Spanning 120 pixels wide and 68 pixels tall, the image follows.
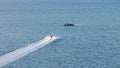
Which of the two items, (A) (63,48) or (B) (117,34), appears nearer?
(A) (63,48)

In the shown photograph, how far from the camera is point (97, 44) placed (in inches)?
2208

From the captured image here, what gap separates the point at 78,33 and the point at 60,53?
24.0 meters

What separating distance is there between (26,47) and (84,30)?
25.0 m

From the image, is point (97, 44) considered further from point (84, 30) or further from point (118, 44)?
point (84, 30)

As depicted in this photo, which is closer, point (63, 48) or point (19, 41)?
point (63, 48)

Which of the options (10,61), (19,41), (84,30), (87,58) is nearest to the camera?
(10,61)

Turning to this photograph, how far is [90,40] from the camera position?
6119cm

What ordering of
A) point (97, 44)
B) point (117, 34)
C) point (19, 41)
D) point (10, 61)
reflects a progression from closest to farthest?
point (10, 61)
point (97, 44)
point (19, 41)
point (117, 34)

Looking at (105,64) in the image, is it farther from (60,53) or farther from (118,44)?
(118,44)

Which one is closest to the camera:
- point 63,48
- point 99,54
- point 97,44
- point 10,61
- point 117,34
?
point 10,61

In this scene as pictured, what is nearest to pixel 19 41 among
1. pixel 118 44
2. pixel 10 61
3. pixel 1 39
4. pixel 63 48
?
pixel 1 39


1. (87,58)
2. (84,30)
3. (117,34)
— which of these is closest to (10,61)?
(87,58)

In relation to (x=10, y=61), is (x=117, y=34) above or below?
below

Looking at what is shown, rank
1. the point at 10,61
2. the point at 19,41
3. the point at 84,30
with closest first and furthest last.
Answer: the point at 10,61, the point at 19,41, the point at 84,30
